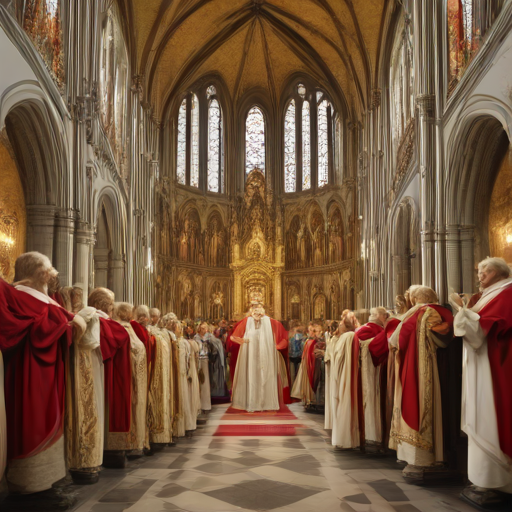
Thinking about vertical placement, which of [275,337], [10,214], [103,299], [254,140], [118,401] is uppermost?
[254,140]

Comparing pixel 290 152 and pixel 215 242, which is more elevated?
pixel 290 152

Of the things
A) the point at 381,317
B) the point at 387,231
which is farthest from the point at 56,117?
the point at 387,231

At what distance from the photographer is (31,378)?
5.23 meters

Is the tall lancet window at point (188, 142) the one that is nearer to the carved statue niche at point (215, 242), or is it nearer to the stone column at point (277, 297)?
the carved statue niche at point (215, 242)

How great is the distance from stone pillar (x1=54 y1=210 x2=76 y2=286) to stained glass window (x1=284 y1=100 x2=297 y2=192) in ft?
70.7

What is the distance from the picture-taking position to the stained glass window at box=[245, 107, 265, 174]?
110 ft

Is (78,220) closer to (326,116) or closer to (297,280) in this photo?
(297,280)

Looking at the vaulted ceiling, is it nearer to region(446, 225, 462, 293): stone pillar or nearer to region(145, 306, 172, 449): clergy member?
region(446, 225, 462, 293): stone pillar

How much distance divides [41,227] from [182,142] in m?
20.9

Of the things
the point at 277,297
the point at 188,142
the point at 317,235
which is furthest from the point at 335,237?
the point at 188,142

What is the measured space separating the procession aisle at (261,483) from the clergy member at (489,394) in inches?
17.1

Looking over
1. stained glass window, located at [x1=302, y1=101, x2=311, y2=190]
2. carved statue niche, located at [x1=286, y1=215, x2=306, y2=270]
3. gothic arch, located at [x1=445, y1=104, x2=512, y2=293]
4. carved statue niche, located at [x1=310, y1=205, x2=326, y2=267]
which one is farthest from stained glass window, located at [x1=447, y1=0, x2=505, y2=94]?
stained glass window, located at [x1=302, y1=101, x2=311, y2=190]

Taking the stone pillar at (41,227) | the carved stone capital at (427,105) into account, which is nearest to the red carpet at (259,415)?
the stone pillar at (41,227)

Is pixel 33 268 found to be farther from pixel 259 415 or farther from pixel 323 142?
pixel 323 142
